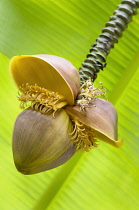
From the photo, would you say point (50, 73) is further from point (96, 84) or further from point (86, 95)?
point (96, 84)

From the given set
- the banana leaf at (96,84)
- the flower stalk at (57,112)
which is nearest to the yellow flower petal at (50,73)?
the flower stalk at (57,112)

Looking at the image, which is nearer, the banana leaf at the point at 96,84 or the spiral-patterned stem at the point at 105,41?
the spiral-patterned stem at the point at 105,41

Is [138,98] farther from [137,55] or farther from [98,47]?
[98,47]

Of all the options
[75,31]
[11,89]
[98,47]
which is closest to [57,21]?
[75,31]

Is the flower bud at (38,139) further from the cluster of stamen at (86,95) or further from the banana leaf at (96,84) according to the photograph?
the banana leaf at (96,84)

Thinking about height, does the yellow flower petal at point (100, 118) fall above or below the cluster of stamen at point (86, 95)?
below

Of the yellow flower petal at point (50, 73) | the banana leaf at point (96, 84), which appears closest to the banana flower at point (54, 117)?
the yellow flower petal at point (50, 73)

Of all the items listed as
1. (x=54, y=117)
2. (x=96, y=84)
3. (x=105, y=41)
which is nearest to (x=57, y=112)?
(x=54, y=117)
